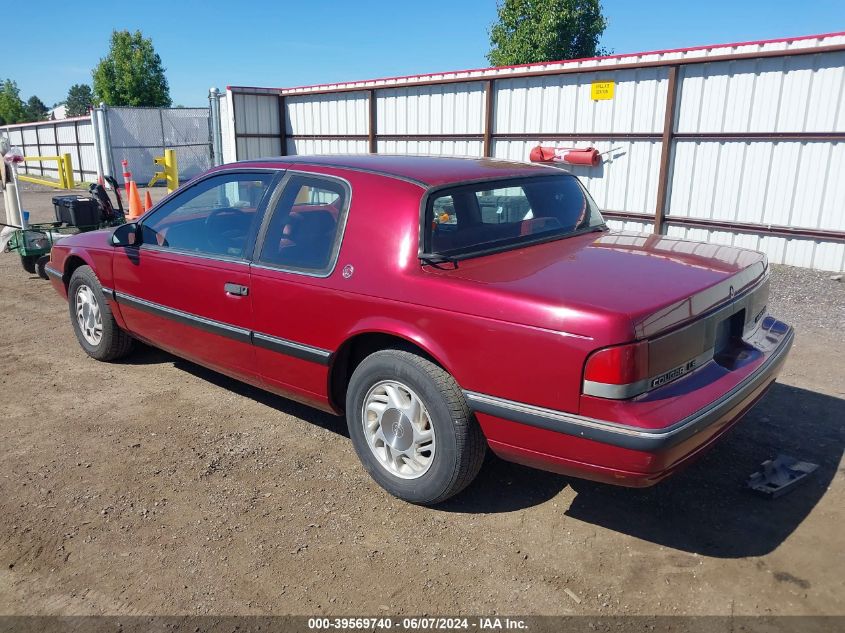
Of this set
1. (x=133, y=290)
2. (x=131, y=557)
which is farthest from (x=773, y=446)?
(x=133, y=290)

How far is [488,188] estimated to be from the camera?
363cm

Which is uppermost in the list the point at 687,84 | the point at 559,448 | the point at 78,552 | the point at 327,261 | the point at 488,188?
the point at 687,84

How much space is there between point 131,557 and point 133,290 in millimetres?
2301

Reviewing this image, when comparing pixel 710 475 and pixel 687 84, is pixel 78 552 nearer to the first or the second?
pixel 710 475

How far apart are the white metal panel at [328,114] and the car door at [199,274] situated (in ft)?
33.1

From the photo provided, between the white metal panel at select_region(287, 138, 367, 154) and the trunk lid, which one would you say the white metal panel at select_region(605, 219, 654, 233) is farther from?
the trunk lid

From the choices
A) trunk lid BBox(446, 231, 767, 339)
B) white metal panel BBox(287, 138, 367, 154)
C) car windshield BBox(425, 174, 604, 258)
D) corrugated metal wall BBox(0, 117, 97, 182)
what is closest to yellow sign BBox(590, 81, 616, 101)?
white metal panel BBox(287, 138, 367, 154)

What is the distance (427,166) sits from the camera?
12.2 ft

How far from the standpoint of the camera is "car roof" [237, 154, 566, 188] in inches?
138

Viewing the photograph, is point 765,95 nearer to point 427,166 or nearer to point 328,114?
point 427,166

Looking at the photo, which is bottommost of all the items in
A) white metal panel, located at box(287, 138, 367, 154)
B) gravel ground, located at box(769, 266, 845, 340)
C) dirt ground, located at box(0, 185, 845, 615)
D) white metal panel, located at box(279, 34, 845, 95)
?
dirt ground, located at box(0, 185, 845, 615)

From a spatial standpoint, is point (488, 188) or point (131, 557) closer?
point (131, 557)

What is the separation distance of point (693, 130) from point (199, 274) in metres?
8.27

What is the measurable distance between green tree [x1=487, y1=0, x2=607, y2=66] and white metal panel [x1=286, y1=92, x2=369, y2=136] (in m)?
18.2
